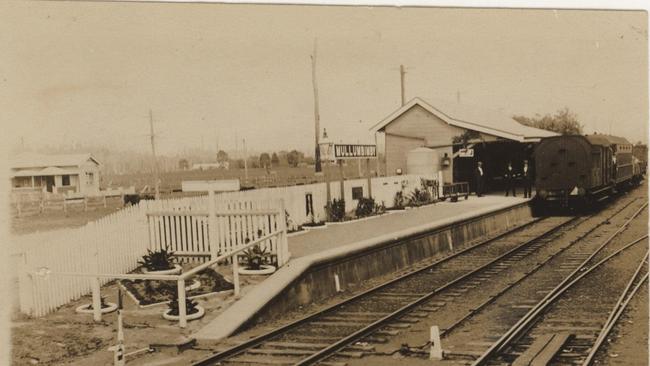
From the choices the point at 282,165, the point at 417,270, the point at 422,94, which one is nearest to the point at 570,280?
the point at 417,270

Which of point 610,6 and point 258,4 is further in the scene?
point 610,6

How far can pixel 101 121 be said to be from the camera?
7656 mm

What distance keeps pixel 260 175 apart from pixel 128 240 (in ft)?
7.95

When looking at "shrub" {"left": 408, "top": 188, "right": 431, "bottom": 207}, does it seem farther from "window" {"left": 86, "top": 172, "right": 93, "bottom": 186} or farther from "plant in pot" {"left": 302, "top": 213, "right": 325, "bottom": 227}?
"window" {"left": 86, "top": 172, "right": 93, "bottom": 186}

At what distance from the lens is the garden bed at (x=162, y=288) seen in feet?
29.4

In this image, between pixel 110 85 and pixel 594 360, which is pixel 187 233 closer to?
pixel 110 85

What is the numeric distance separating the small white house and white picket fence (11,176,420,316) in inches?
23.5

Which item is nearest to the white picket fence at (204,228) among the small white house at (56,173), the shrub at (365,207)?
the small white house at (56,173)

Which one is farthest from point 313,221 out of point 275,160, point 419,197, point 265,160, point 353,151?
point 419,197

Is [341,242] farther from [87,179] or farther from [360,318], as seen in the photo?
[87,179]

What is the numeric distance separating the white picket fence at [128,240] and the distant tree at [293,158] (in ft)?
2.10

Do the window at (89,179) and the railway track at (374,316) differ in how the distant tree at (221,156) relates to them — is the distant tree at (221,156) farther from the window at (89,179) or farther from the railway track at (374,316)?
the railway track at (374,316)

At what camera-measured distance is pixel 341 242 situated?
1290 cm

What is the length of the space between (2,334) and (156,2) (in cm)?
401
